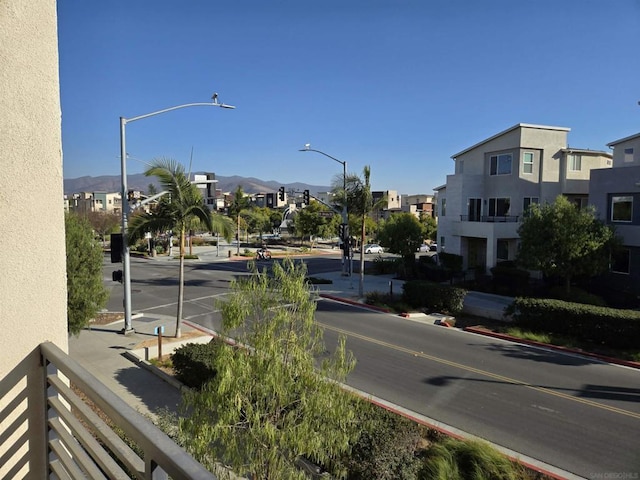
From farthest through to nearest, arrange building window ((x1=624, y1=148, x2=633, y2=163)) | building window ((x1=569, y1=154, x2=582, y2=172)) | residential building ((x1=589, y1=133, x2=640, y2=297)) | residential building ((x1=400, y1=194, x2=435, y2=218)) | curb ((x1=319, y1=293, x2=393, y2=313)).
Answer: residential building ((x1=400, y1=194, x2=435, y2=218)), building window ((x1=569, y1=154, x2=582, y2=172)), building window ((x1=624, y1=148, x2=633, y2=163)), residential building ((x1=589, y1=133, x2=640, y2=297)), curb ((x1=319, y1=293, x2=393, y2=313))

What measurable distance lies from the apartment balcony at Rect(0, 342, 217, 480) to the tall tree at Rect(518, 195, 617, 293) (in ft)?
73.7

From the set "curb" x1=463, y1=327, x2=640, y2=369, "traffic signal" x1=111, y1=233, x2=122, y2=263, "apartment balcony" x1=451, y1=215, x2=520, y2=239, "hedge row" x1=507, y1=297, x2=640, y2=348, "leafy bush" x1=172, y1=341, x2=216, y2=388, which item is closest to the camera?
"leafy bush" x1=172, y1=341, x2=216, y2=388

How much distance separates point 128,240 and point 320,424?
1307 centimetres

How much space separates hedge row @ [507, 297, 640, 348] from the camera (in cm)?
1526

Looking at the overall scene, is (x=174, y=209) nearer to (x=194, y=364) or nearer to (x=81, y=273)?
(x=81, y=273)

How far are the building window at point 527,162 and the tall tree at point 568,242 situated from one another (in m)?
8.34

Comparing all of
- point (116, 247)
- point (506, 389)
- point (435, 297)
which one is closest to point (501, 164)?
point (435, 297)

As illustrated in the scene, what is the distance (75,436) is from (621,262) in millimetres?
26867

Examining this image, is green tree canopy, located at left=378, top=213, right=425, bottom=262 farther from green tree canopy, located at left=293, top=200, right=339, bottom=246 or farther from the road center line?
green tree canopy, located at left=293, top=200, right=339, bottom=246

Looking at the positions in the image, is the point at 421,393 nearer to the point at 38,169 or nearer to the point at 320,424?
the point at 320,424

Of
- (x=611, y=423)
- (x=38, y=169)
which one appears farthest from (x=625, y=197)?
(x=38, y=169)

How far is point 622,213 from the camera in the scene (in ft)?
78.5

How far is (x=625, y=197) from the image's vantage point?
23.8 meters

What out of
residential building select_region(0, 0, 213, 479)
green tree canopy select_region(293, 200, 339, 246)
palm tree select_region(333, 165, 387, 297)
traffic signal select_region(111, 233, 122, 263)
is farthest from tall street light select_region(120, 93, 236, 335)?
green tree canopy select_region(293, 200, 339, 246)
